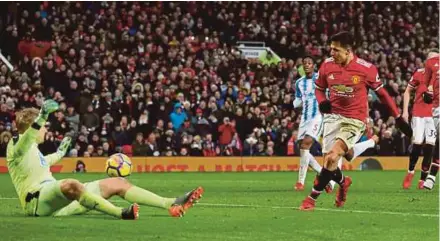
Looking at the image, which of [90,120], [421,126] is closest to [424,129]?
[421,126]

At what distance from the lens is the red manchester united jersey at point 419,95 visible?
18938 millimetres

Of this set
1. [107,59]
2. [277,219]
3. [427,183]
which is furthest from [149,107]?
[277,219]

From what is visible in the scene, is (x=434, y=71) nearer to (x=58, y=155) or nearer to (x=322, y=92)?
(x=322, y=92)

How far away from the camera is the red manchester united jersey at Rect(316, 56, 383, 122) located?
14039 mm

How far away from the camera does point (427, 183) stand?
18.3m

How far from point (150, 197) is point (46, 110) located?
1.71m

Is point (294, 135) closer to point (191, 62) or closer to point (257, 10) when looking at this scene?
point (191, 62)

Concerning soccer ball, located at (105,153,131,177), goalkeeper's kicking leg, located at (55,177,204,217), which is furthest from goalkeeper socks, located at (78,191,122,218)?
soccer ball, located at (105,153,131,177)

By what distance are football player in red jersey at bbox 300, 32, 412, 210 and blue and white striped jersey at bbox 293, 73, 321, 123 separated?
15.7 ft

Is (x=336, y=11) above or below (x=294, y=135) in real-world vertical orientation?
above

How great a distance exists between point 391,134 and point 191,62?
7178 millimetres

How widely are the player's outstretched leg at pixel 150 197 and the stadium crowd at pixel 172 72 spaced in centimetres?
1553

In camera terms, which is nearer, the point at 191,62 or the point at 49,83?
the point at 49,83

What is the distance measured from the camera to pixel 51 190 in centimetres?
1188
